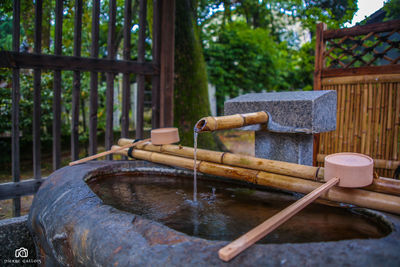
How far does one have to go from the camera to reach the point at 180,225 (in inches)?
60.9

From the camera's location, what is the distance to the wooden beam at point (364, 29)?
2.77 m

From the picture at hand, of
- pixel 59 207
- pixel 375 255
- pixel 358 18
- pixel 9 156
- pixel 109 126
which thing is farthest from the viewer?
pixel 9 156

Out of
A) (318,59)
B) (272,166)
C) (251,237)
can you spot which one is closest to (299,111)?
(272,166)

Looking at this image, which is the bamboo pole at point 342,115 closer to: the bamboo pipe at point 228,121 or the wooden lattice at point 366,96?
the wooden lattice at point 366,96

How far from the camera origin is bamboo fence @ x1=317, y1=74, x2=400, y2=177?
118 inches

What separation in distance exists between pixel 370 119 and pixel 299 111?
1634 mm

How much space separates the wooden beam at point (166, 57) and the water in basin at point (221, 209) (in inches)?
49.9

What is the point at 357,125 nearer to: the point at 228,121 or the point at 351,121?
the point at 351,121

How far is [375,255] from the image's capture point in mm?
954

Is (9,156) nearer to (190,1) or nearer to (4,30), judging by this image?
(4,30)

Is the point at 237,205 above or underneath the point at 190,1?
underneath

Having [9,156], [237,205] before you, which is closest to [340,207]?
[237,205]

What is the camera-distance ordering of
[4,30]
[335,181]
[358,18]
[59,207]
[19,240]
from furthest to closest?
[4,30], [358,18], [19,240], [59,207], [335,181]

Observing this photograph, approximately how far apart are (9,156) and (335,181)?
621cm
